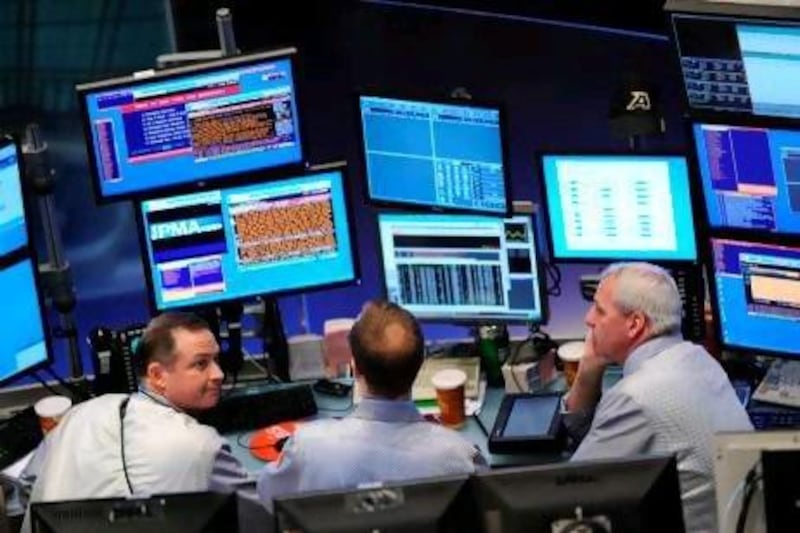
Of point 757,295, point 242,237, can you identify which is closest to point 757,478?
point 757,295

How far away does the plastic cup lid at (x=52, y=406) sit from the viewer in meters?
5.08

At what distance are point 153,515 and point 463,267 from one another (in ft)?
6.97

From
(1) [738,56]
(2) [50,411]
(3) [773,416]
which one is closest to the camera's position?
(3) [773,416]

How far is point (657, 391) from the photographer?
430cm

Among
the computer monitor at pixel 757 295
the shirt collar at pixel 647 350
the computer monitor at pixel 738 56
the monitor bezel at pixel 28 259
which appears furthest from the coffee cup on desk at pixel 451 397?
the monitor bezel at pixel 28 259

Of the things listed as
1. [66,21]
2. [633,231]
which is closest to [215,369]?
[633,231]

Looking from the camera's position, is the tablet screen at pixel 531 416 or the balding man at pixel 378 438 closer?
the balding man at pixel 378 438

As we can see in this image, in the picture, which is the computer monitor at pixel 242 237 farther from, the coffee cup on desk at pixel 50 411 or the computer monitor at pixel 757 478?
the computer monitor at pixel 757 478

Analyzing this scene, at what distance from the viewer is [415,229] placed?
5.36m

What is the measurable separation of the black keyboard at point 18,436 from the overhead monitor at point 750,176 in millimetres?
2029

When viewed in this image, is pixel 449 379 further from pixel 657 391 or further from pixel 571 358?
pixel 657 391

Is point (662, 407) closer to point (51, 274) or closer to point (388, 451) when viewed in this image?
point (388, 451)

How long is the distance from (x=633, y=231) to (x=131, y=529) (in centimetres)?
230

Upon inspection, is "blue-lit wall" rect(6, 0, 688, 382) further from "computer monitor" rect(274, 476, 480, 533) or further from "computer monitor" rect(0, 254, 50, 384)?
"computer monitor" rect(274, 476, 480, 533)
